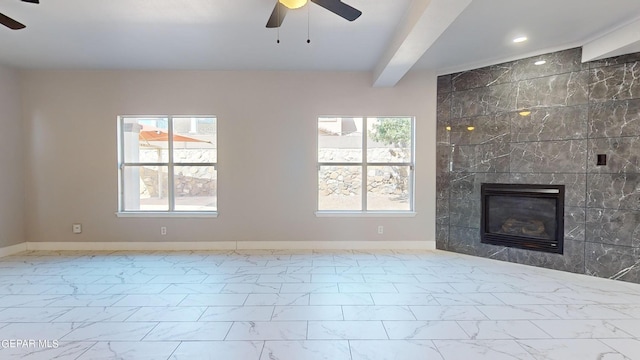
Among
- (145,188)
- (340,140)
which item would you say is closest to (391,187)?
(340,140)

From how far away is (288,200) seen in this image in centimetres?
488

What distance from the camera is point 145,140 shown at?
4984 mm

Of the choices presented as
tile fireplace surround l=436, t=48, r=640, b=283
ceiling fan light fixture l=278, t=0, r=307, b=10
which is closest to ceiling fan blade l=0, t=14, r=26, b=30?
ceiling fan light fixture l=278, t=0, r=307, b=10

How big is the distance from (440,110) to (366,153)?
1.26 m

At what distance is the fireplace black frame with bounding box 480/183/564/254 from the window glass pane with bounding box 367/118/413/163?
124cm

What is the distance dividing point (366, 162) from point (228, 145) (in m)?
2.14

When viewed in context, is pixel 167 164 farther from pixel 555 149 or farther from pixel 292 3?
pixel 555 149

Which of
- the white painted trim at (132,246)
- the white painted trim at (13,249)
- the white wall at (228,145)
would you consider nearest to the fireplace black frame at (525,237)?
the white wall at (228,145)

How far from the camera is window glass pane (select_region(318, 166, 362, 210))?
16.3 feet

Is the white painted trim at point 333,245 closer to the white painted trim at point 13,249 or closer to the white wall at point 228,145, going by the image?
the white wall at point 228,145

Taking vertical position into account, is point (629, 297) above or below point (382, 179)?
below

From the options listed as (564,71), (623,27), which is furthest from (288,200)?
(623,27)

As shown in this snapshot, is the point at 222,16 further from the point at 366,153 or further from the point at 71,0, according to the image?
the point at 366,153

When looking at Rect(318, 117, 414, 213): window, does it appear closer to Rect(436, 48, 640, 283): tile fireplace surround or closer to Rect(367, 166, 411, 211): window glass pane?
Rect(367, 166, 411, 211): window glass pane
